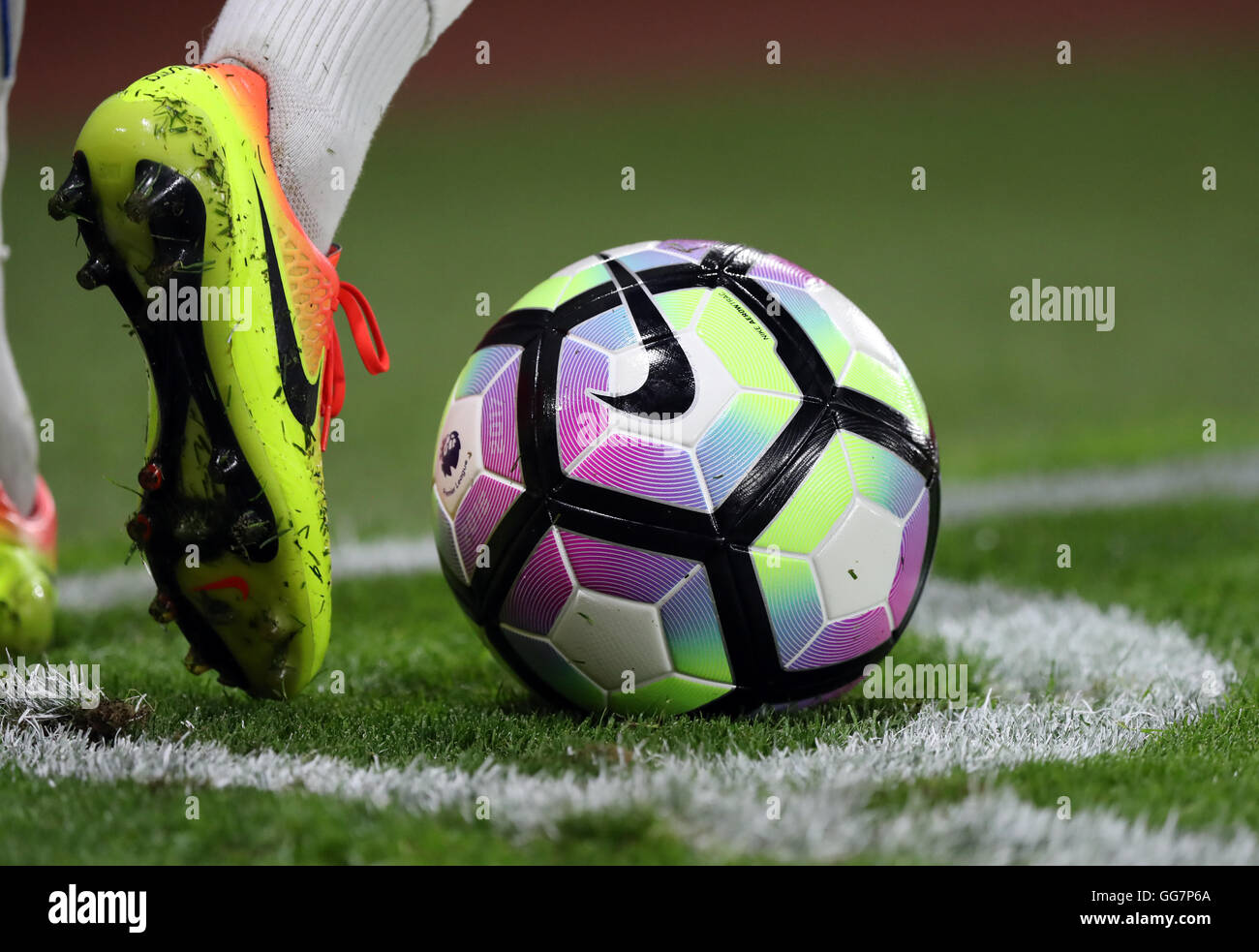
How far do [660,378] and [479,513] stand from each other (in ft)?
1.54

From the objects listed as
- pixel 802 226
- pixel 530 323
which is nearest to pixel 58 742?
pixel 530 323

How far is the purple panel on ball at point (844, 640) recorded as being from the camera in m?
2.67

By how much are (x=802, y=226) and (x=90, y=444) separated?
356 inches

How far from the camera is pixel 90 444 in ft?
22.0

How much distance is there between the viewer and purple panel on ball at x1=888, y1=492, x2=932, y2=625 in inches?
109

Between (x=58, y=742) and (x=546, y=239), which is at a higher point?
(x=546, y=239)

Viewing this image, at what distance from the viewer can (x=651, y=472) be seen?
2.58 meters

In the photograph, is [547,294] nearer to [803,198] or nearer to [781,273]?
[781,273]

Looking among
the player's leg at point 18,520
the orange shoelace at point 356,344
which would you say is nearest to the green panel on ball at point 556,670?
the orange shoelace at point 356,344

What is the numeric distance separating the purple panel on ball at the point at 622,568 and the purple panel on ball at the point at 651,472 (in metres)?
0.11

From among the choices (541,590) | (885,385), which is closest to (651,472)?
(541,590)

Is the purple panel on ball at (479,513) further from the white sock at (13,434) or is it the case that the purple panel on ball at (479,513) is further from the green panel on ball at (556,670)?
the white sock at (13,434)

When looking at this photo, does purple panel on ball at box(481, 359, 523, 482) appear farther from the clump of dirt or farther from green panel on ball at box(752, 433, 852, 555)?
the clump of dirt
